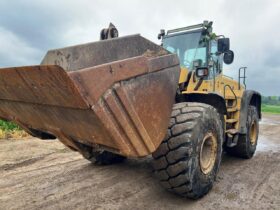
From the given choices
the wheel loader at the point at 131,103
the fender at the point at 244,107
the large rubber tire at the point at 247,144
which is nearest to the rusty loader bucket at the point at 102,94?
the wheel loader at the point at 131,103

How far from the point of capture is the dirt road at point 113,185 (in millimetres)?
3592

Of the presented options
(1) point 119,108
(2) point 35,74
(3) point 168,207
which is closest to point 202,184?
(3) point 168,207

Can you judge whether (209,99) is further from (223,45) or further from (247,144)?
(247,144)

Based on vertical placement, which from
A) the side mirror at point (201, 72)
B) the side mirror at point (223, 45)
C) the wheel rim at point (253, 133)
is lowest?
the wheel rim at point (253, 133)

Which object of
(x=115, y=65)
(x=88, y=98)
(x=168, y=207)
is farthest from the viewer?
(x=168, y=207)

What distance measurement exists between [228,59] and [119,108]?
3.13 metres

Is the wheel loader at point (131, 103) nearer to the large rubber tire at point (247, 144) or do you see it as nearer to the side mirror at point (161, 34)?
the side mirror at point (161, 34)

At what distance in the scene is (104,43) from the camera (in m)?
3.30

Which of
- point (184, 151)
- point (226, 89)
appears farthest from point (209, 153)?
point (226, 89)

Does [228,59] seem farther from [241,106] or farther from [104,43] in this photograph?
[104,43]

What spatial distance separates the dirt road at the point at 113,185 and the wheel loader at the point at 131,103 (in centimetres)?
46

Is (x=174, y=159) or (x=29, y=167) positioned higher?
(x=174, y=159)

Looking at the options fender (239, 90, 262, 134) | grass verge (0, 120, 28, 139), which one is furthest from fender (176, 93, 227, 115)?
grass verge (0, 120, 28, 139)

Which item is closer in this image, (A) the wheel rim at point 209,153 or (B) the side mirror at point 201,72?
(A) the wheel rim at point 209,153
